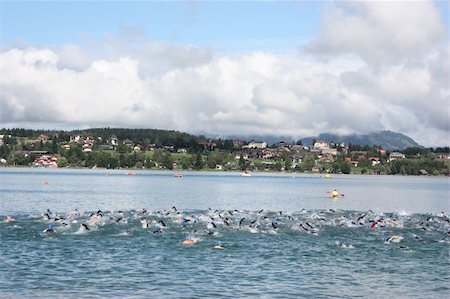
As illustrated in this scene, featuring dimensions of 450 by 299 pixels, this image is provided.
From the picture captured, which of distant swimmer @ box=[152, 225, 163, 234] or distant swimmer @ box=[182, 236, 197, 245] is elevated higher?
distant swimmer @ box=[152, 225, 163, 234]

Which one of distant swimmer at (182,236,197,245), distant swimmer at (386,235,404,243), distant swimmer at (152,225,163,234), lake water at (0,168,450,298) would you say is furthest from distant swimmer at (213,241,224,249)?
distant swimmer at (386,235,404,243)

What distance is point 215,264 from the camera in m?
34.9

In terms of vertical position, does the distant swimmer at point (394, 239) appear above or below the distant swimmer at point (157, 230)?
above

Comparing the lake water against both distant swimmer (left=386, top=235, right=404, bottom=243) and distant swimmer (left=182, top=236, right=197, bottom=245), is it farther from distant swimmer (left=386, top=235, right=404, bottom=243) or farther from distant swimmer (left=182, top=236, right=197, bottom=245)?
distant swimmer (left=182, top=236, right=197, bottom=245)

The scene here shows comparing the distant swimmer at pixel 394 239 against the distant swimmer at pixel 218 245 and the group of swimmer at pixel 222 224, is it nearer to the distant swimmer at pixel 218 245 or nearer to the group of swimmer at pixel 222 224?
the group of swimmer at pixel 222 224

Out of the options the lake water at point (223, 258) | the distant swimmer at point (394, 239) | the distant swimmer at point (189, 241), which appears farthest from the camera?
the distant swimmer at point (394, 239)

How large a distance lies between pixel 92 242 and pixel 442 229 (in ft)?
98.6

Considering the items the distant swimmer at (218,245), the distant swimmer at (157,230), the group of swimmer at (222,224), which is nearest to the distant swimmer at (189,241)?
the group of swimmer at (222,224)

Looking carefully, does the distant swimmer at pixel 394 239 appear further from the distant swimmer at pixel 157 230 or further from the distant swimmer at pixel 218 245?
the distant swimmer at pixel 157 230

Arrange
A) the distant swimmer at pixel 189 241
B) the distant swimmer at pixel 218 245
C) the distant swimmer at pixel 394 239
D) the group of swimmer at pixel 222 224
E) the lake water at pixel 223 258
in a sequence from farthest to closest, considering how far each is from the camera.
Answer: the group of swimmer at pixel 222 224 < the distant swimmer at pixel 394 239 < the distant swimmer at pixel 189 241 < the distant swimmer at pixel 218 245 < the lake water at pixel 223 258

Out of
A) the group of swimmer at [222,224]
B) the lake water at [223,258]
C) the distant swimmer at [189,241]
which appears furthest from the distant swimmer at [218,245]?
the distant swimmer at [189,241]

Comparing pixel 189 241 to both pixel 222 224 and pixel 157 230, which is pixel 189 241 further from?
pixel 222 224

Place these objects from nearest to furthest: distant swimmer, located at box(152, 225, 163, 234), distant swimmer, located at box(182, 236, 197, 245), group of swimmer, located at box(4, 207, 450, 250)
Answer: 1. distant swimmer, located at box(182, 236, 197, 245)
2. distant swimmer, located at box(152, 225, 163, 234)
3. group of swimmer, located at box(4, 207, 450, 250)

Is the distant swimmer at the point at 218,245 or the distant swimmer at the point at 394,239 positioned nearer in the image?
the distant swimmer at the point at 218,245
